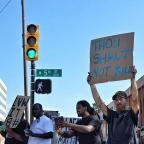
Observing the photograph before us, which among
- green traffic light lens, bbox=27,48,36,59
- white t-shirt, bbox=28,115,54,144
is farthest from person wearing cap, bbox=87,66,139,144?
green traffic light lens, bbox=27,48,36,59

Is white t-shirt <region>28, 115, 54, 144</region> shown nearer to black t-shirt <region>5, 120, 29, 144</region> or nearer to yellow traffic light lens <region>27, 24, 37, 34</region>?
black t-shirt <region>5, 120, 29, 144</region>

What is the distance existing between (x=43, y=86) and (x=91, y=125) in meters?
6.39

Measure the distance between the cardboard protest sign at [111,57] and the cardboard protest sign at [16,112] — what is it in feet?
8.56

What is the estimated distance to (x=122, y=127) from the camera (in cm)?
667

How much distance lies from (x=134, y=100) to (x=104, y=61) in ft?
5.15

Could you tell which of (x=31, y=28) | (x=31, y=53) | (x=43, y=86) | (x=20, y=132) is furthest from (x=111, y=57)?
(x=43, y=86)

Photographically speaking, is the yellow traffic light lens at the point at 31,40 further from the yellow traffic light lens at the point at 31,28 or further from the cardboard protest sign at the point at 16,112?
the cardboard protest sign at the point at 16,112

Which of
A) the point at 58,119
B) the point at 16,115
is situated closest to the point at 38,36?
the point at 16,115

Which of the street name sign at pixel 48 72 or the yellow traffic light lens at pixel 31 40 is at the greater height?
the yellow traffic light lens at pixel 31 40

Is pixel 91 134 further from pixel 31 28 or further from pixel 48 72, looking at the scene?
pixel 48 72

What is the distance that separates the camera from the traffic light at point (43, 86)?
13.9m

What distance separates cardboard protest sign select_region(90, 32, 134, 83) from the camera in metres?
7.75

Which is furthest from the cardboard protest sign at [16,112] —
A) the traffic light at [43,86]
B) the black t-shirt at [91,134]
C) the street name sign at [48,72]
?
the street name sign at [48,72]

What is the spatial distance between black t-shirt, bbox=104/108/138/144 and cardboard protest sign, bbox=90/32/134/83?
3.19 ft
